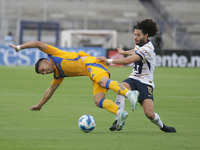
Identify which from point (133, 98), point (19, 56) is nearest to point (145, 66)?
point (133, 98)

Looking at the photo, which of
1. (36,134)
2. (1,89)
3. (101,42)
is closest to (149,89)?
(36,134)

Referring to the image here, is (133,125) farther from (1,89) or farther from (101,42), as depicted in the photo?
(101,42)

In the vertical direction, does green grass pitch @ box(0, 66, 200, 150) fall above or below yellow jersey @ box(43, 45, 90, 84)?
below

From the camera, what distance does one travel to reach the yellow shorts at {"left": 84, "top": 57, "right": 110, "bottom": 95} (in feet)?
20.7

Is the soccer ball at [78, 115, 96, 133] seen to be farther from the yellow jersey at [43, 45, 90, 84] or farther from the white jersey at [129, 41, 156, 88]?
the white jersey at [129, 41, 156, 88]

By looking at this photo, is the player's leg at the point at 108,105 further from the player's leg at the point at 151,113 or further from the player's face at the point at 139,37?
the player's face at the point at 139,37

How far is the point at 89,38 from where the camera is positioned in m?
34.9

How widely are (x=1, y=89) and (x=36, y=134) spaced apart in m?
7.72

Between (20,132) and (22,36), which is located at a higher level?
(22,36)

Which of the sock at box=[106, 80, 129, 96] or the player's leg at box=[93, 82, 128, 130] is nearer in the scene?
the player's leg at box=[93, 82, 128, 130]

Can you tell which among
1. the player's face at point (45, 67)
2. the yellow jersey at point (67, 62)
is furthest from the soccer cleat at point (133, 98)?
the player's face at point (45, 67)

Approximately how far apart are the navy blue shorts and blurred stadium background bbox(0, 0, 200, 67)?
27.3 m

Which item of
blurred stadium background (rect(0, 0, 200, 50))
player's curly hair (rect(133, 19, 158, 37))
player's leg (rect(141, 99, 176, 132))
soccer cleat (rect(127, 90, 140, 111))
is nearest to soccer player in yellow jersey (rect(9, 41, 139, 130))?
soccer cleat (rect(127, 90, 140, 111))

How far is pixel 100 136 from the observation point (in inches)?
243
